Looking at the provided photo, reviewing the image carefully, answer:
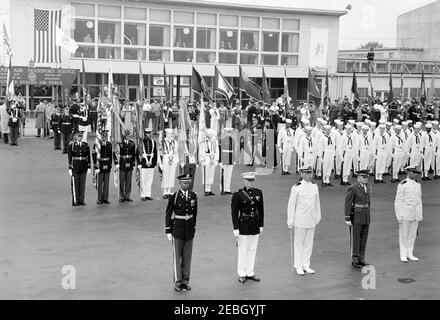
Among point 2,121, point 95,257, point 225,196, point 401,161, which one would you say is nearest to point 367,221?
point 95,257

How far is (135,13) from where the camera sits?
40812 millimetres

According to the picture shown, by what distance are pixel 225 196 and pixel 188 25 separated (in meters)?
28.0

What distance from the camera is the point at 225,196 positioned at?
16.4 meters

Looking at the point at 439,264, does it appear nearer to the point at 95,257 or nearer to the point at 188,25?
the point at 95,257

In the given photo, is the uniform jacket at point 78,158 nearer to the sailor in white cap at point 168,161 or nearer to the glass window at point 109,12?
the sailor in white cap at point 168,161

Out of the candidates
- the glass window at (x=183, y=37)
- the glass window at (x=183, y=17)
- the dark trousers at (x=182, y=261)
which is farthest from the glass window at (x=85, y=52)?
the dark trousers at (x=182, y=261)

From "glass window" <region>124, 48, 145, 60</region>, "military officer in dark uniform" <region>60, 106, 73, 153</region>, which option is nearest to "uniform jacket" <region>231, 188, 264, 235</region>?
"military officer in dark uniform" <region>60, 106, 73, 153</region>

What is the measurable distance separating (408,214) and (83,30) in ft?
106

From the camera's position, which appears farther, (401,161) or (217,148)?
(401,161)

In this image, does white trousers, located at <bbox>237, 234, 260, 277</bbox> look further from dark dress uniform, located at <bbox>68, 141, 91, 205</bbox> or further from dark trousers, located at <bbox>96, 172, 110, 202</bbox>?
dark dress uniform, located at <bbox>68, 141, 91, 205</bbox>

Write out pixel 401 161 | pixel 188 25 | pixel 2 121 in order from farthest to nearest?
→ pixel 188 25, pixel 2 121, pixel 401 161

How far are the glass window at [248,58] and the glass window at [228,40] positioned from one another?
2.99 ft

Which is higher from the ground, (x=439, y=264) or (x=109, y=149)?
(x=109, y=149)

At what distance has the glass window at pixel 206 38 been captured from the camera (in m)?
42.8
